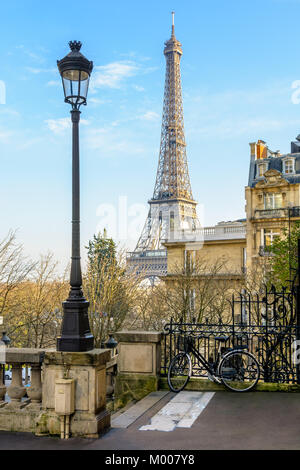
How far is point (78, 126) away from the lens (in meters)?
7.80

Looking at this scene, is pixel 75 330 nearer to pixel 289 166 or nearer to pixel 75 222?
pixel 75 222

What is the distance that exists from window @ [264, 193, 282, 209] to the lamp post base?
Result: 124 ft

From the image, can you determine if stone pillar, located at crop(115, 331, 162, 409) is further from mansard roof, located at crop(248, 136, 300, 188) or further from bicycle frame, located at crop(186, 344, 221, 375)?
mansard roof, located at crop(248, 136, 300, 188)

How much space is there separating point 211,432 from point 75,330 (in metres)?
2.50

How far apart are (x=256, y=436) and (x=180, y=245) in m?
38.3

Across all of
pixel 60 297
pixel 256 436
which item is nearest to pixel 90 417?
pixel 256 436

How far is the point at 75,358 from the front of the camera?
6.76 meters

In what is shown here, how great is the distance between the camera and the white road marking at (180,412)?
285 inches

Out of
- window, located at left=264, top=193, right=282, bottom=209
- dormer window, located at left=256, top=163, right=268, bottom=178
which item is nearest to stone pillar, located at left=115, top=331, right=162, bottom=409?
window, located at left=264, top=193, right=282, bottom=209

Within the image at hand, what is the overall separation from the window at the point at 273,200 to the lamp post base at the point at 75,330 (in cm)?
3783
